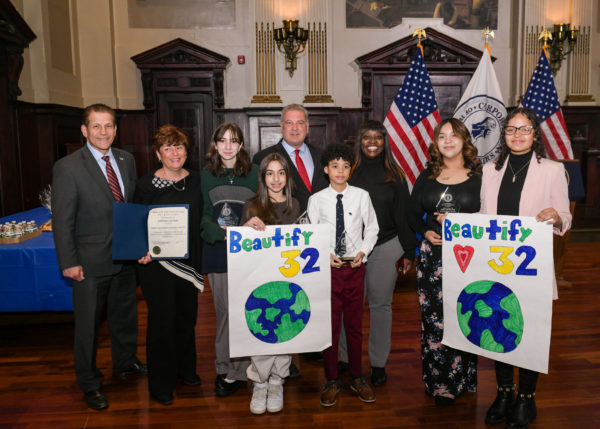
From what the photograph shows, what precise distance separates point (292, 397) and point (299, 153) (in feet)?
5.37

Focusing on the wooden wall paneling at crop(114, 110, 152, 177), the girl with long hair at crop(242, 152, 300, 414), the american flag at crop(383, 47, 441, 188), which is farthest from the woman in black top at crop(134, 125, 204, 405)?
the wooden wall paneling at crop(114, 110, 152, 177)

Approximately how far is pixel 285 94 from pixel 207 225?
5.74 metres

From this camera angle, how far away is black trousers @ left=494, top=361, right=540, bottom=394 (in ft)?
7.75

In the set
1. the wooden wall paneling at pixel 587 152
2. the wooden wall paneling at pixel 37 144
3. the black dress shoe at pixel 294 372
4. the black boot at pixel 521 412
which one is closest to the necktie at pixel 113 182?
the black dress shoe at pixel 294 372

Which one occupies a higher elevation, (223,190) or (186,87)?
(186,87)

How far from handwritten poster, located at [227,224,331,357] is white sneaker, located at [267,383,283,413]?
0.31 metres

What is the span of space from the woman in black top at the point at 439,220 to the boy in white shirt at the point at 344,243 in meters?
0.32

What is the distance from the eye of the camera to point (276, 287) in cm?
249

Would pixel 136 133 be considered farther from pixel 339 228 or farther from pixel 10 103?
pixel 339 228

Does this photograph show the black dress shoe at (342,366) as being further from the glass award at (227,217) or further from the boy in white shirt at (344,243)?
the glass award at (227,217)

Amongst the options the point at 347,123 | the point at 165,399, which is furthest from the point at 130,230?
the point at 347,123

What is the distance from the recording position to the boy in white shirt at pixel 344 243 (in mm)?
2621

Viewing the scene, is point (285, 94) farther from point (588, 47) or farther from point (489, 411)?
point (489, 411)

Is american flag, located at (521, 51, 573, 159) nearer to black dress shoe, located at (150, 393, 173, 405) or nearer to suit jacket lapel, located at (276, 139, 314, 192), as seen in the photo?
suit jacket lapel, located at (276, 139, 314, 192)
